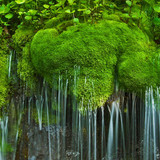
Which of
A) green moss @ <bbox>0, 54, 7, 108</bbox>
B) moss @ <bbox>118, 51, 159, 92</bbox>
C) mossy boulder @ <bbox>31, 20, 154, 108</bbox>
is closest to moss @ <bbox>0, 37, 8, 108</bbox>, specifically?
green moss @ <bbox>0, 54, 7, 108</bbox>

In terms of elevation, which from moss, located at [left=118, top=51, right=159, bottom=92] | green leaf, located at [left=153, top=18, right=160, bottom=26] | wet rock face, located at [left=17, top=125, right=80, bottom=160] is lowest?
wet rock face, located at [left=17, top=125, right=80, bottom=160]

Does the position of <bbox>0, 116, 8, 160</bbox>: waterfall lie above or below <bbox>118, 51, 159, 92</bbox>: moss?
below

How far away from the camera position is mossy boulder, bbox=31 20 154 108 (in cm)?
271

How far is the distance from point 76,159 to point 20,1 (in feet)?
9.54

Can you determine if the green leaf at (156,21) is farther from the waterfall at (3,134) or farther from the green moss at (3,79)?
the waterfall at (3,134)

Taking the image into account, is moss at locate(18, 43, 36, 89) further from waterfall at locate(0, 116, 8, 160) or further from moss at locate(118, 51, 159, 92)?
moss at locate(118, 51, 159, 92)

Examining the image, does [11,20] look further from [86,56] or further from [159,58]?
[159,58]

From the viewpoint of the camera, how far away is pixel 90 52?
2693mm

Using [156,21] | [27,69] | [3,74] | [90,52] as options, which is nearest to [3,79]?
[3,74]

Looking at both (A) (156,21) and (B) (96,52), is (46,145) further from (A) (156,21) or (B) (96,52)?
(A) (156,21)

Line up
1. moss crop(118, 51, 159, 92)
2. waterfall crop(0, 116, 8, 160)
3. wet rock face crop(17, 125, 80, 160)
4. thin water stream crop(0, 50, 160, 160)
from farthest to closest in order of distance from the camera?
wet rock face crop(17, 125, 80, 160) < waterfall crop(0, 116, 8, 160) < thin water stream crop(0, 50, 160, 160) < moss crop(118, 51, 159, 92)

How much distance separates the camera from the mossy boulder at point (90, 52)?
8.91ft

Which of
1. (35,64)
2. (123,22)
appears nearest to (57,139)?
(35,64)

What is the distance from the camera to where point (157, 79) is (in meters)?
2.69
